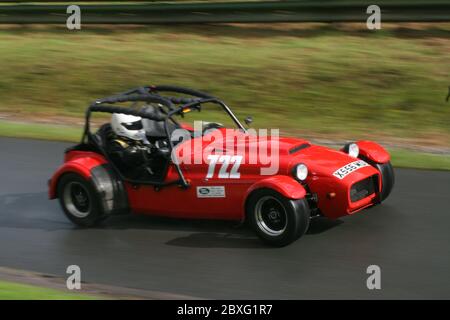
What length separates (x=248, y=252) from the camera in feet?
24.1

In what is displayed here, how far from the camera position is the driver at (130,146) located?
8312 millimetres

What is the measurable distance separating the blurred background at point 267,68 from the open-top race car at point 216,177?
143 inches

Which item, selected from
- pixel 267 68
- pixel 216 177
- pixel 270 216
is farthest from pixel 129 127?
pixel 267 68

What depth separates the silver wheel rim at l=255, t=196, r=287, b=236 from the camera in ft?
24.0

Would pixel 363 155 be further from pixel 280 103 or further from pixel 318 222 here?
pixel 280 103

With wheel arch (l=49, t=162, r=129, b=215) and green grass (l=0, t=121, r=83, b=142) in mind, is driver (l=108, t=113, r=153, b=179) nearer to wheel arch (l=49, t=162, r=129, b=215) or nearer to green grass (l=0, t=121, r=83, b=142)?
wheel arch (l=49, t=162, r=129, b=215)

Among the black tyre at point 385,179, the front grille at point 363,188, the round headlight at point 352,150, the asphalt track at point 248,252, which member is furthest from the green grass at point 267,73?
the front grille at point 363,188

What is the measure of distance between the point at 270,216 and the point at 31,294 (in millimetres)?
2373

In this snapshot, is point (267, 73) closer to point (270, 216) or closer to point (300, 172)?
point (300, 172)

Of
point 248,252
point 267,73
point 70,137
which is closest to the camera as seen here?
point 248,252

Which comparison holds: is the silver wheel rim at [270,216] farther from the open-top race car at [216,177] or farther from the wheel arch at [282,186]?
the wheel arch at [282,186]

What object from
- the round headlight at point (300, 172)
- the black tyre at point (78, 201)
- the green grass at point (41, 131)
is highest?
the round headlight at point (300, 172)

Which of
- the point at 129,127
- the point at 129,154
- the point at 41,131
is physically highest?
the point at 129,127

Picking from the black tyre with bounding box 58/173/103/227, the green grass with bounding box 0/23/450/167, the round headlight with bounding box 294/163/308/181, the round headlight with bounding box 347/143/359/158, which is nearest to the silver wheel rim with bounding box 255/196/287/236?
the round headlight with bounding box 294/163/308/181
